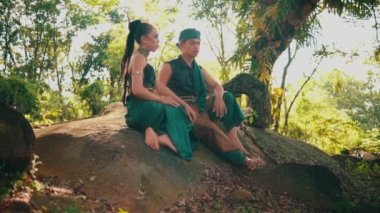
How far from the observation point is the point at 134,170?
17.3ft

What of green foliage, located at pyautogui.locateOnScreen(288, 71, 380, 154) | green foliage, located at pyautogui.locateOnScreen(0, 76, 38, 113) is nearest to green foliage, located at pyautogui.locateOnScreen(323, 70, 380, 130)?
green foliage, located at pyautogui.locateOnScreen(288, 71, 380, 154)

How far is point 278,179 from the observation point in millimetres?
6539

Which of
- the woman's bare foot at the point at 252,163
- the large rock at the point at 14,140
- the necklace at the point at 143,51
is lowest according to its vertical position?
the woman's bare foot at the point at 252,163

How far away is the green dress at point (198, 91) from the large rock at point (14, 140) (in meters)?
2.72

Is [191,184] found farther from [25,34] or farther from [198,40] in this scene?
[25,34]

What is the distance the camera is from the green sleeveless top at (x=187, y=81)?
262 inches

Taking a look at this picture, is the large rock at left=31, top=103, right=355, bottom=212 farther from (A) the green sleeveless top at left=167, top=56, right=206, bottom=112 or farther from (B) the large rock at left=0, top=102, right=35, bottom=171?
(A) the green sleeveless top at left=167, top=56, right=206, bottom=112

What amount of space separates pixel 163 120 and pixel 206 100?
3.58ft

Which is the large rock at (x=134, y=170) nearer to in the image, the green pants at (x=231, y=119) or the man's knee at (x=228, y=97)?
the green pants at (x=231, y=119)

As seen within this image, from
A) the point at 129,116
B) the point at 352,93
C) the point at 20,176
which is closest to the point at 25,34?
the point at 129,116

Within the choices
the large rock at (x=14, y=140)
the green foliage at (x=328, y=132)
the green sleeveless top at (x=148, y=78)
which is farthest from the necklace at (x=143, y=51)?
the green foliage at (x=328, y=132)

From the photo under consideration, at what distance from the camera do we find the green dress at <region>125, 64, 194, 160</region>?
591 centimetres

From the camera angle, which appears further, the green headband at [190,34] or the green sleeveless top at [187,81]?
the green sleeveless top at [187,81]

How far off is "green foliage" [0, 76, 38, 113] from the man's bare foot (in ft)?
31.6
